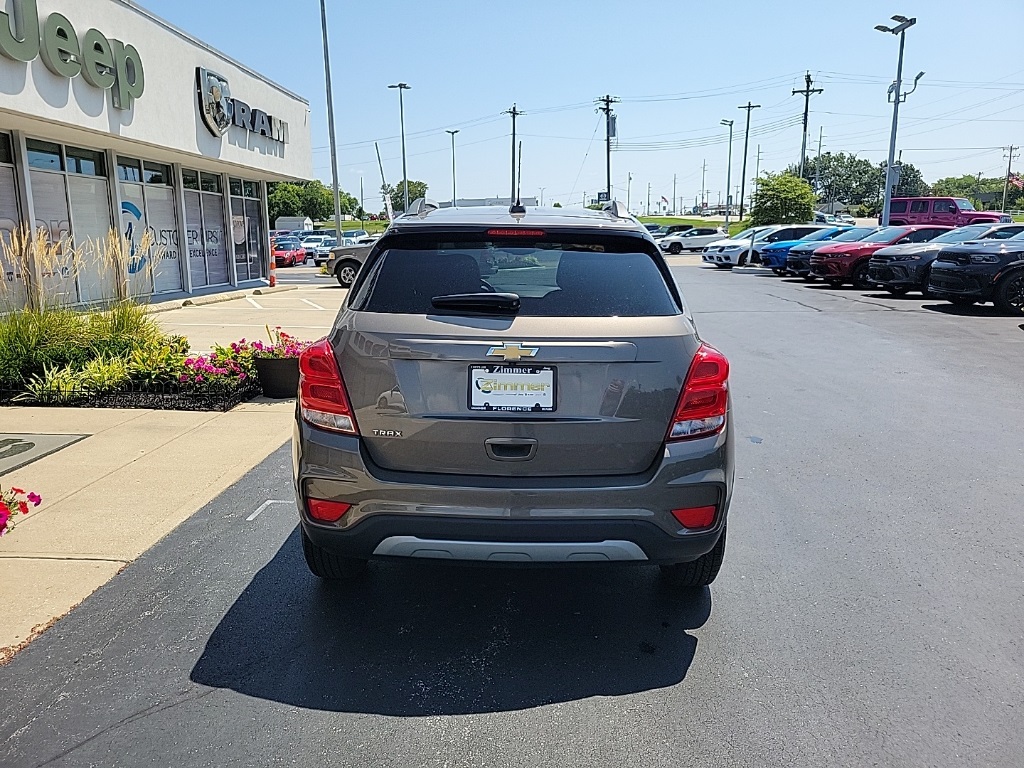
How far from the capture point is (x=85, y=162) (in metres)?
15.8

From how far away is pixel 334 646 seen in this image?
332cm

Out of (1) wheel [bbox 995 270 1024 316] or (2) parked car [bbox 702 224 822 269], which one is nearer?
(1) wheel [bbox 995 270 1024 316]

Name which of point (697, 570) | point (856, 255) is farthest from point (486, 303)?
point (856, 255)

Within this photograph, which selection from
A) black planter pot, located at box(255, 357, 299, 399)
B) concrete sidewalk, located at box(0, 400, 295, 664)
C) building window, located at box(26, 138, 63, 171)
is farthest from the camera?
building window, located at box(26, 138, 63, 171)

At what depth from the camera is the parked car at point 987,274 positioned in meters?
14.4

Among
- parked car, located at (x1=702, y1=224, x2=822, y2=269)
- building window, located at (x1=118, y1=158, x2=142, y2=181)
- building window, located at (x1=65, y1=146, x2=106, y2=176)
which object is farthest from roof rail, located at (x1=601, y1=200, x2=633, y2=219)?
parked car, located at (x1=702, y1=224, x2=822, y2=269)

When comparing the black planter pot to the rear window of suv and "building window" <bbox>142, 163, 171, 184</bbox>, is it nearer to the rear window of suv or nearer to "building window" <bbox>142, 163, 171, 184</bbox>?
the rear window of suv

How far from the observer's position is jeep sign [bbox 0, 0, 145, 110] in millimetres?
11102

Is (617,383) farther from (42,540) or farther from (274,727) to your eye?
(42,540)

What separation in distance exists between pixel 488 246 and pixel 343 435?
101 cm

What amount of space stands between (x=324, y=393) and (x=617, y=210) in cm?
196

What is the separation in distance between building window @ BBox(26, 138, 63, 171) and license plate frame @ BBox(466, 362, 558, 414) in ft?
47.3

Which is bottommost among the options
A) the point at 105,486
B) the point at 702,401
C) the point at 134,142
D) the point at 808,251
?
the point at 105,486

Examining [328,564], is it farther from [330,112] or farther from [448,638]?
[330,112]
